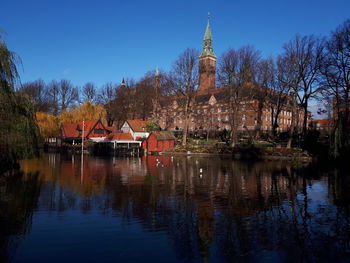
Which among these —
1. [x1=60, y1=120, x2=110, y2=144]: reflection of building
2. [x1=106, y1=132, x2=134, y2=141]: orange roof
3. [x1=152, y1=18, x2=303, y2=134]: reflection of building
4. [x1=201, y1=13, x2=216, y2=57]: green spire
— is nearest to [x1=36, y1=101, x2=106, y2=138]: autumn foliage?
[x1=60, y1=120, x2=110, y2=144]: reflection of building

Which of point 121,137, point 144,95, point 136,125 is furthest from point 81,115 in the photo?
point 144,95

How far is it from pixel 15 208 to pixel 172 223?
608cm

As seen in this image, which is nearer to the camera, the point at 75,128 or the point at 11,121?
the point at 11,121

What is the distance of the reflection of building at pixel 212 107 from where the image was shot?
5027cm

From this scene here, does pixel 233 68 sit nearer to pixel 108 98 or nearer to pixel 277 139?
pixel 277 139

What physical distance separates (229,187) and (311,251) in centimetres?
909

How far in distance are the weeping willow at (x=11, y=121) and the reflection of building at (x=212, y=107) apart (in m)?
33.0

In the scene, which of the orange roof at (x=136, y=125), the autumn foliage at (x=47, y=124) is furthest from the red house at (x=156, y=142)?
the autumn foliage at (x=47, y=124)

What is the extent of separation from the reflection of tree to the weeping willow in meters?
1.50

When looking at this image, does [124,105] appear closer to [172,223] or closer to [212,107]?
[212,107]

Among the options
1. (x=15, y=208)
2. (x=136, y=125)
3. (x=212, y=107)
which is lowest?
(x=15, y=208)

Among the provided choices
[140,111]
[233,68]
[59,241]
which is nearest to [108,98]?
[140,111]

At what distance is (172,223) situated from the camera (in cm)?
973

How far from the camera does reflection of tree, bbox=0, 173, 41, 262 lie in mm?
7850
